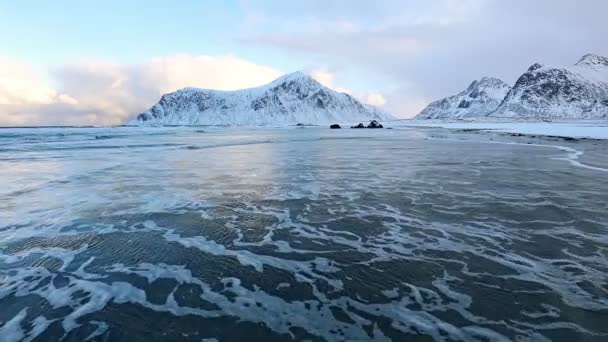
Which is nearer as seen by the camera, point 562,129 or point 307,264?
point 307,264

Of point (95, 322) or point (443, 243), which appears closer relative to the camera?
point (95, 322)

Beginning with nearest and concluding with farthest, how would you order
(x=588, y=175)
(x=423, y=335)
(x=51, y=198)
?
(x=423, y=335) < (x=51, y=198) < (x=588, y=175)

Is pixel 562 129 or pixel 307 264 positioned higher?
pixel 562 129

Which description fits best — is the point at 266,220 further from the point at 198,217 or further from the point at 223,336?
the point at 223,336

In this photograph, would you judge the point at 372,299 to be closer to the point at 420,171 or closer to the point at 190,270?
the point at 190,270

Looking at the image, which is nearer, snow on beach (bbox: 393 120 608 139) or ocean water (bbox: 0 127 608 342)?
ocean water (bbox: 0 127 608 342)

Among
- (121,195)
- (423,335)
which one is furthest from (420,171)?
(423,335)

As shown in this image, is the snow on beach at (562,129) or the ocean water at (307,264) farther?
the snow on beach at (562,129)

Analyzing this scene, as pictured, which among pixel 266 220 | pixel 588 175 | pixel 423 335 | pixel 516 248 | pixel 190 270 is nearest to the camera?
pixel 423 335
